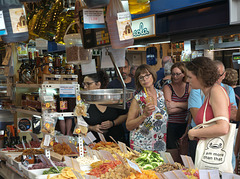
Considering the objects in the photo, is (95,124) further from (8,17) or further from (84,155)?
(8,17)

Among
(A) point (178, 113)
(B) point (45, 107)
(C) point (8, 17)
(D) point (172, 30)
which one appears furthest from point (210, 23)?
(C) point (8, 17)

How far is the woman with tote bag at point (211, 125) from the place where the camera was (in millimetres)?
2121

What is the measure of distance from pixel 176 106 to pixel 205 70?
4.25 ft

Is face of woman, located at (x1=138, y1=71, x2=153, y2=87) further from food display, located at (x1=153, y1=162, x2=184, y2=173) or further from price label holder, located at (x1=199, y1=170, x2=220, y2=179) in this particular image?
price label holder, located at (x1=199, y1=170, x2=220, y2=179)

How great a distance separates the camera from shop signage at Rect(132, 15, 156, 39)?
4.69m

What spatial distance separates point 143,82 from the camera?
342 centimetres

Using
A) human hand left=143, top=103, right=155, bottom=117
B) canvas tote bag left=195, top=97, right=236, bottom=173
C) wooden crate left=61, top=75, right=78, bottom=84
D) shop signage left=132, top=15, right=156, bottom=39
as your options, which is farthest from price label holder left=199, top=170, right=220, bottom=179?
shop signage left=132, top=15, right=156, bottom=39

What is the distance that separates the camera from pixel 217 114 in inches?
89.9

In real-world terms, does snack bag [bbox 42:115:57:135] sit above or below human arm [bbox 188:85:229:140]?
below

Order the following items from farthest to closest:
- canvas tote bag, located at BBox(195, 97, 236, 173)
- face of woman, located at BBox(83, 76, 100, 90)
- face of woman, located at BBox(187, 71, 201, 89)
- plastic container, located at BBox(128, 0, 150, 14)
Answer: face of woman, located at BBox(83, 76, 100, 90) → plastic container, located at BBox(128, 0, 150, 14) → face of woman, located at BBox(187, 71, 201, 89) → canvas tote bag, located at BBox(195, 97, 236, 173)

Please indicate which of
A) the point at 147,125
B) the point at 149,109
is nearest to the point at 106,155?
the point at 149,109

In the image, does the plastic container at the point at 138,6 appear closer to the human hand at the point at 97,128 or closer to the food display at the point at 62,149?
the human hand at the point at 97,128

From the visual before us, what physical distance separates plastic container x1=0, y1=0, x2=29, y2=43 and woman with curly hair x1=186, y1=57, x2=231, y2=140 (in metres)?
1.33

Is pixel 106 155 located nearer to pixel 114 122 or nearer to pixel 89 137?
pixel 89 137
